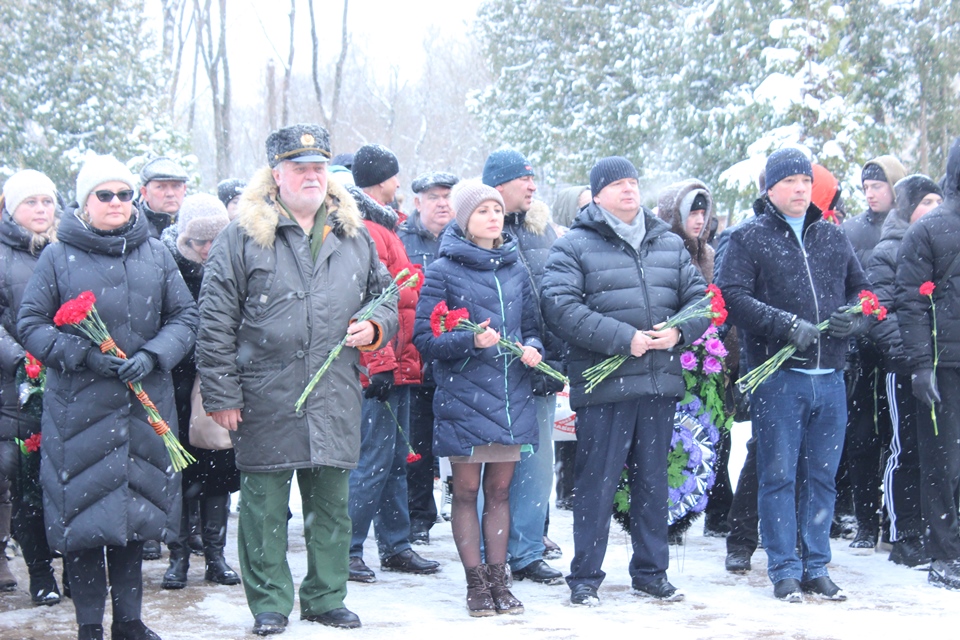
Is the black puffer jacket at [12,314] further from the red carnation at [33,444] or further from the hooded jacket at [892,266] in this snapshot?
the hooded jacket at [892,266]

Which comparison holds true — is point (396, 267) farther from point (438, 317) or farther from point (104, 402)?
point (104, 402)

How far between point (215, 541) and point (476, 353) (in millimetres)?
1876

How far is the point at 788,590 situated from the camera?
5.90 m

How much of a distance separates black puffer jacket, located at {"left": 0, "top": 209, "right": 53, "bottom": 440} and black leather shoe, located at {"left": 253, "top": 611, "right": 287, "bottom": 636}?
5.43 ft

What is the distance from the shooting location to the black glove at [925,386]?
6.24m

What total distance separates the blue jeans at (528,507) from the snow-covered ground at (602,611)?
0.55 ft

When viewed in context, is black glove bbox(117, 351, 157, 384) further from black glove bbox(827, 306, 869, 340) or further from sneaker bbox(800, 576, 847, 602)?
sneaker bbox(800, 576, 847, 602)

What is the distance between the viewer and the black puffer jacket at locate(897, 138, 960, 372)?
629 centimetres

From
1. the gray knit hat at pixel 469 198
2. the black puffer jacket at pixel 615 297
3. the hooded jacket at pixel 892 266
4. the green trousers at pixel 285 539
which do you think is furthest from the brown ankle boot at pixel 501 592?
the hooded jacket at pixel 892 266

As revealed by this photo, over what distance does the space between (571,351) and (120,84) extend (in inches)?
699

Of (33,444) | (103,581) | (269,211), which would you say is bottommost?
(103,581)

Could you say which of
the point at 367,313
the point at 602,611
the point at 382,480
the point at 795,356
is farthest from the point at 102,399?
the point at 795,356

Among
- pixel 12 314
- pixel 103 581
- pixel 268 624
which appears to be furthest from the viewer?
pixel 12 314

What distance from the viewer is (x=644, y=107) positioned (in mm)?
23203
